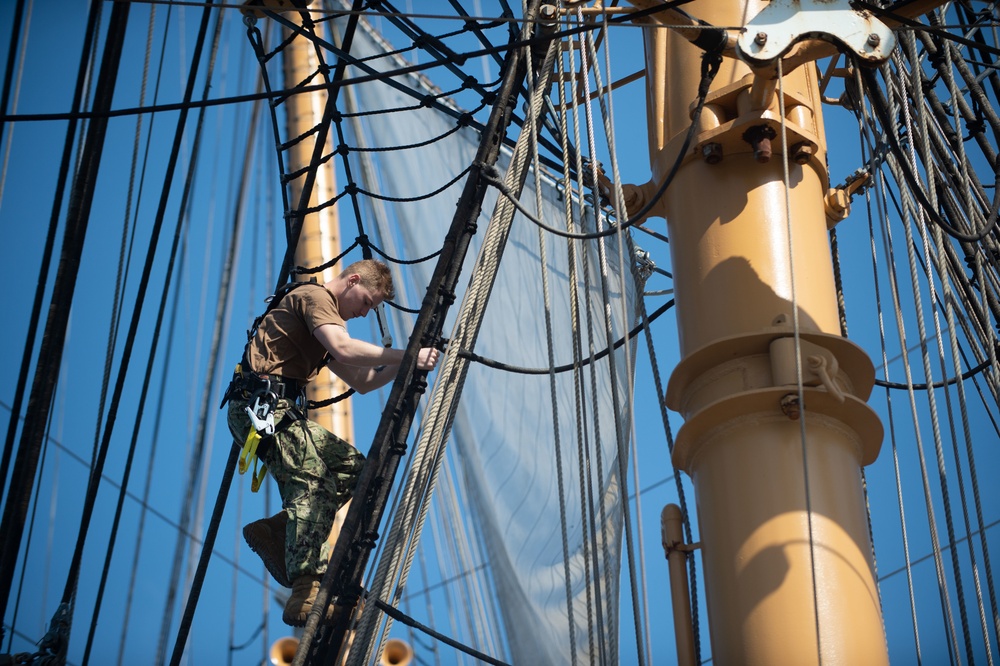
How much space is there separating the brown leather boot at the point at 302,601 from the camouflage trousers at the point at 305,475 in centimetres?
2

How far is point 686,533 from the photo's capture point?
10.4 ft

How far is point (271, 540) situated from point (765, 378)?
4.90 feet

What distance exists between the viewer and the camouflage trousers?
3.49 m

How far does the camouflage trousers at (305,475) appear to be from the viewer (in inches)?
137

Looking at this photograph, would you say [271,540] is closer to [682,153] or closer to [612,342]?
[612,342]

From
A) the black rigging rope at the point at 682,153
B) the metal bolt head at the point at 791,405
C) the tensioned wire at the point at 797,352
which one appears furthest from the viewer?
the black rigging rope at the point at 682,153

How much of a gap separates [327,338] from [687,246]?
3.25 ft

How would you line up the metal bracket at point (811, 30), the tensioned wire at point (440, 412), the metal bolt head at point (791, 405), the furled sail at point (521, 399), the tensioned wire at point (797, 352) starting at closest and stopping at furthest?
the tensioned wire at point (797, 352) < the metal bolt head at point (791, 405) < the metal bracket at point (811, 30) < the tensioned wire at point (440, 412) < the furled sail at point (521, 399)

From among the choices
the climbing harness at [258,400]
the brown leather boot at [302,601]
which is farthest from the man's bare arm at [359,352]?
the brown leather boot at [302,601]

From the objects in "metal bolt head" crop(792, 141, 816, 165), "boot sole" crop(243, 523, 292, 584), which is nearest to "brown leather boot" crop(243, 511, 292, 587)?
"boot sole" crop(243, 523, 292, 584)

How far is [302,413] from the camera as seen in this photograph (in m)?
3.62

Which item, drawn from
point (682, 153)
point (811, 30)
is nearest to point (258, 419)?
point (682, 153)

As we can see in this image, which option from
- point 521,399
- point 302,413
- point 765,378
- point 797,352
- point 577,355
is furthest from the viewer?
point 521,399

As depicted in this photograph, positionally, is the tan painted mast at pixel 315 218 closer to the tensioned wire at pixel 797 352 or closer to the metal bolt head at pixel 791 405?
the tensioned wire at pixel 797 352
